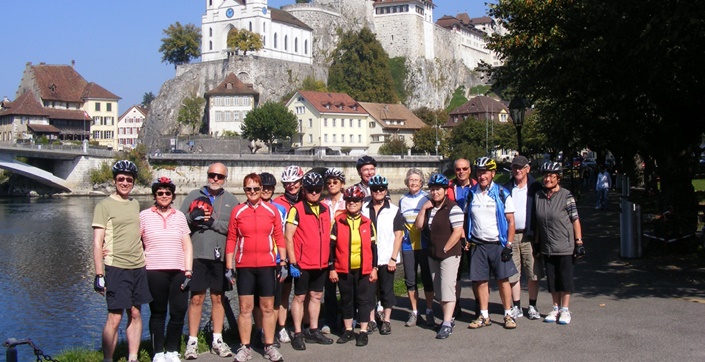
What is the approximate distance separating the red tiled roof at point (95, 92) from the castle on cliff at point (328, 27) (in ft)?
49.9

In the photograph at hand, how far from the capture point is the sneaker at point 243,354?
8.40 metres

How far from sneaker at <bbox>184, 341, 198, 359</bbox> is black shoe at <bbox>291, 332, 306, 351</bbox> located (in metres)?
1.10

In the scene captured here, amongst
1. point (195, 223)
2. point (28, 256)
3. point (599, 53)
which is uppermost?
point (599, 53)

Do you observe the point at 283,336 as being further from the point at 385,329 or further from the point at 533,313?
the point at 533,313

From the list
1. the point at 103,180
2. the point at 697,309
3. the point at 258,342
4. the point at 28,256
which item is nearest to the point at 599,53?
the point at 697,309

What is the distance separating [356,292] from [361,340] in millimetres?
645

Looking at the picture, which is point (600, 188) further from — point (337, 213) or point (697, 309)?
point (337, 213)

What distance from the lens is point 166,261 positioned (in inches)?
331

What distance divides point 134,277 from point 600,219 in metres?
18.7

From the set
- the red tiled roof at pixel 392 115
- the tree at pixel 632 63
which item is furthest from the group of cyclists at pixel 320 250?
the red tiled roof at pixel 392 115

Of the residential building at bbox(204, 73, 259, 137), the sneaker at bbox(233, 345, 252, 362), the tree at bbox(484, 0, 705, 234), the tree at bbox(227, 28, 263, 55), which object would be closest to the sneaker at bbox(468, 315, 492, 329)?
the sneaker at bbox(233, 345, 252, 362)

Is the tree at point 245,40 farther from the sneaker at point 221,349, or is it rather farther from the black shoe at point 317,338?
the sneaker at point 221,349

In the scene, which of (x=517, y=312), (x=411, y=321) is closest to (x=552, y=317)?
(x=517, y=312)

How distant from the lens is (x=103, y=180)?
7650 cm
